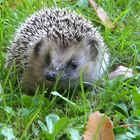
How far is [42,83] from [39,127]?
0.61 meters

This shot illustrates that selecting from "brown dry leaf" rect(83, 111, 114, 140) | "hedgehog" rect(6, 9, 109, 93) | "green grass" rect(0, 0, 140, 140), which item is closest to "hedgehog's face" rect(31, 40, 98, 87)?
"hedgehog" rect(6, 9, 109, 93)

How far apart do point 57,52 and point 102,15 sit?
1006mm

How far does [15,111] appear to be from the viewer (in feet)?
9.19

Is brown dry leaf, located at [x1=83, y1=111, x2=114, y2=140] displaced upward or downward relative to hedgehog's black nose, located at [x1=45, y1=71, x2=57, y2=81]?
downward

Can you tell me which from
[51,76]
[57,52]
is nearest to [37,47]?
[57,52]

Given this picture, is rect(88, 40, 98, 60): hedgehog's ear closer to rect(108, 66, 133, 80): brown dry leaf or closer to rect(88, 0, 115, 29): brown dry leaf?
rect(108, 66, 133, 80): brown dry leaf

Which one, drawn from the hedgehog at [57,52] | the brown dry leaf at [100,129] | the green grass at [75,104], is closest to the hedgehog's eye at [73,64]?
the hedgehog at [57,52]

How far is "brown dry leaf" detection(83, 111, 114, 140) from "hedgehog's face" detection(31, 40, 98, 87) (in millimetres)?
523

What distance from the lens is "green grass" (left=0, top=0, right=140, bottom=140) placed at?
101 inches

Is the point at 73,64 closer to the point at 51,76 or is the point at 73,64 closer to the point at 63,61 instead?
the point at 63,61

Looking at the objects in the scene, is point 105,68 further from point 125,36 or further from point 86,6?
point 86,6

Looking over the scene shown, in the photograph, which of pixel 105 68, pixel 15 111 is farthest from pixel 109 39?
pixel 15 111

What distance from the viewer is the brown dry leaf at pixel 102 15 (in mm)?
3897

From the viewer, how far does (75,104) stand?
283 cm
